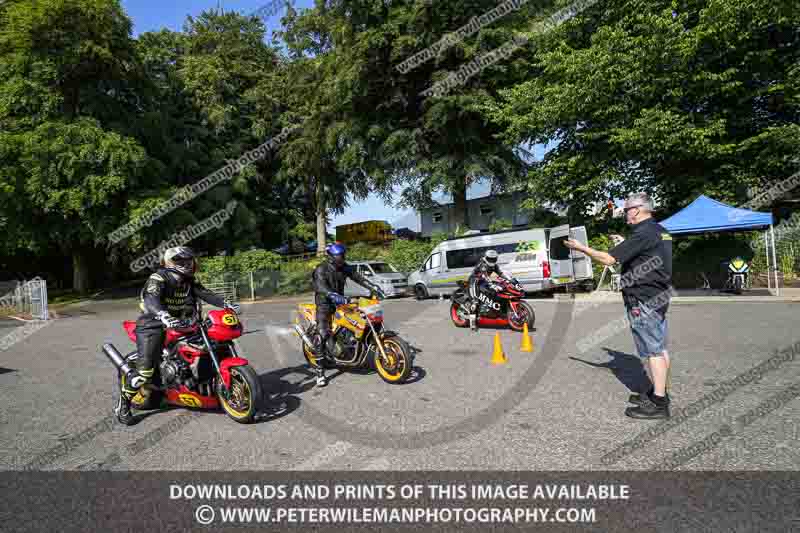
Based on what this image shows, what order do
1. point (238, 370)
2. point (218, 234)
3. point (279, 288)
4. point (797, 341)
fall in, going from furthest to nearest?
point (218, 234) → point (279, 288) → point (797, 341) → point (238, 370)

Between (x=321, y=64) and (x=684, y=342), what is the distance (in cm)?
2736

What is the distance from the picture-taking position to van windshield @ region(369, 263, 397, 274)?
23.1 meters

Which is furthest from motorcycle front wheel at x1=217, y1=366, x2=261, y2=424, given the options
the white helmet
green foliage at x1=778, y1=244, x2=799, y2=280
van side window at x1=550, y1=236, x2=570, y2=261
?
green foliage at x1=778, y1=244, x2=799, y2=280

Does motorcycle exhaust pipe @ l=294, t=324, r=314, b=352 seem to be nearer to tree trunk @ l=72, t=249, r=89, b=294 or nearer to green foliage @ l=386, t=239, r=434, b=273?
green foliage @ l=386, t=239, r=434, b=273

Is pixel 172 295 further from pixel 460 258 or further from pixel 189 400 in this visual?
pixel 460 258

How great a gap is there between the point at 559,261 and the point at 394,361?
12552 mm

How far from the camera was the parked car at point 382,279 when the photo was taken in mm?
21858

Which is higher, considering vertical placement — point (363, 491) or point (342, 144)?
point (342, 144)

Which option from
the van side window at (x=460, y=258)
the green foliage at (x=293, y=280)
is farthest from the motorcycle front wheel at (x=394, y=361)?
the green foliage at (x=293, y=280)

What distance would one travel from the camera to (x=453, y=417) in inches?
196

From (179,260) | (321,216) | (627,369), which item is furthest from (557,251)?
(321,216)

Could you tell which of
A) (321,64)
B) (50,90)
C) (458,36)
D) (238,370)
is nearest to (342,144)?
(321,64)

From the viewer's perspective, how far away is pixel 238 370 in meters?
4.90

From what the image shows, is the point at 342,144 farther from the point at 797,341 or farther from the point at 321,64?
the point at 797,341
